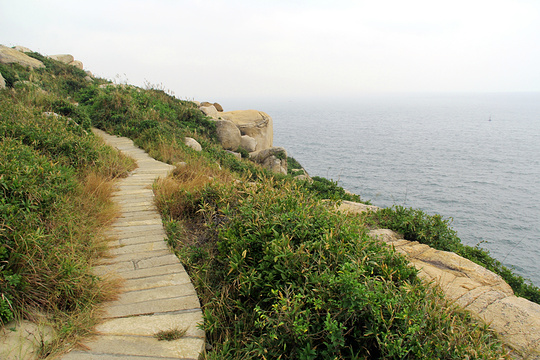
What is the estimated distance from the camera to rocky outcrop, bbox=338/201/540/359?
11.5 feet

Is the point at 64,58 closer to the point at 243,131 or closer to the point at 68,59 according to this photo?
the point at 68,59

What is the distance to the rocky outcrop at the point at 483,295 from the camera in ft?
11.5

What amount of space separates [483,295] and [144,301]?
14.0ft

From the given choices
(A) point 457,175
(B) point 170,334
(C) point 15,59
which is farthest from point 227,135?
(A) point 457,175

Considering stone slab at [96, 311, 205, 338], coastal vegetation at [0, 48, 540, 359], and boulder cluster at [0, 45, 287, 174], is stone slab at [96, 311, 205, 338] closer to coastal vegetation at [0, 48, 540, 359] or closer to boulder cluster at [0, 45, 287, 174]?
coastal vegetation at [0, 48, 540, 359]

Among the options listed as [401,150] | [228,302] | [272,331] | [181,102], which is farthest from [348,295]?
[401,150]

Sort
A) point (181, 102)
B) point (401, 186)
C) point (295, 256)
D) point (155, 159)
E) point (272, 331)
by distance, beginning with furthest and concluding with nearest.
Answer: point (401, 186) → point (181, 102) → point (155, 159) → point (295, 256) → point (272, 331)

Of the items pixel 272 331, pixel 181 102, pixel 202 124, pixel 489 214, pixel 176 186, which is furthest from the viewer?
pixel 489 214

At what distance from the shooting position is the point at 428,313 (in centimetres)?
271

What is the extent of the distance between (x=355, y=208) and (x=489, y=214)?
23856 millimetres

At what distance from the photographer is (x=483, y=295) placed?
439cm

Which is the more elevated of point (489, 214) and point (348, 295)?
point (348, 295)

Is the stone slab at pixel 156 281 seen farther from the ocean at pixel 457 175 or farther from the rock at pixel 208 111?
the rock at pixel 208 111

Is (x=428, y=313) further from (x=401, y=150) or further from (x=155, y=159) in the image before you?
(x=401, y=150)
